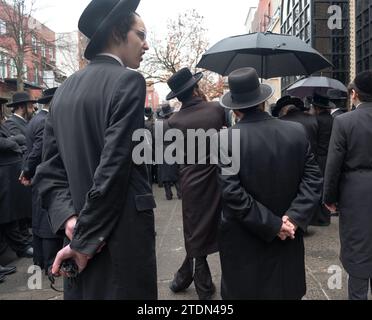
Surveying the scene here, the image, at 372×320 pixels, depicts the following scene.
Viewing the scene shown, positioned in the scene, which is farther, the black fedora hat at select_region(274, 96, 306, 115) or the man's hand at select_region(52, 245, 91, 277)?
the black fedora hat at select_region(274, 96, 306, 115)

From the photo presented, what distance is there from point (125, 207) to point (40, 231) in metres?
3.11

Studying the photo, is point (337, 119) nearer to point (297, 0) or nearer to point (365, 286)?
point (365, 286)

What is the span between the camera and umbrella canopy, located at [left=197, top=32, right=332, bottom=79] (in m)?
4.36

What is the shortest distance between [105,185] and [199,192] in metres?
2.08

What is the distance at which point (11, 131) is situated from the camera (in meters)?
5.91

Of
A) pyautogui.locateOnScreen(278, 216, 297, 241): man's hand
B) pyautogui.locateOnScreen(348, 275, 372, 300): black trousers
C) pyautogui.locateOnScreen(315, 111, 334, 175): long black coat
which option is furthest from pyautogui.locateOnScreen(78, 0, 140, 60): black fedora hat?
pyautogui.locateOnScreen(315, 111, 334, 175): long black coat

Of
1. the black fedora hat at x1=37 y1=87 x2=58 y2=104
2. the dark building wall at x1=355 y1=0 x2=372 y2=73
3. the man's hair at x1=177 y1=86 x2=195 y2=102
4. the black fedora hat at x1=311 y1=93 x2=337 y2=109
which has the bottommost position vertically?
the black fedora hat at x1=311 y1=93 x2=337 y2=109

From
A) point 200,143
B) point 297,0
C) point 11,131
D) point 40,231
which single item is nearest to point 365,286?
point 200,143

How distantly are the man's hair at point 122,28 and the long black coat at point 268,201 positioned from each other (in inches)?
39.7

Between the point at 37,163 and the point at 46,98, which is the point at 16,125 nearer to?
the point at 46,98

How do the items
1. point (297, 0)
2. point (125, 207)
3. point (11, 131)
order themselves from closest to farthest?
point (125, 207), point (11, 131), point (297, 0)

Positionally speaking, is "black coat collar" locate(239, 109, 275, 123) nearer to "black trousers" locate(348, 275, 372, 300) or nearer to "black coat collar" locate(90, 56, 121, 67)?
"black coat collar" locate(90, 56, 121, 67)

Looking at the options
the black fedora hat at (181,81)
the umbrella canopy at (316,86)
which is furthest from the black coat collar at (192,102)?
the umbrella canopy at (316,86)

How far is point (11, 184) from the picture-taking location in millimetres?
5445
